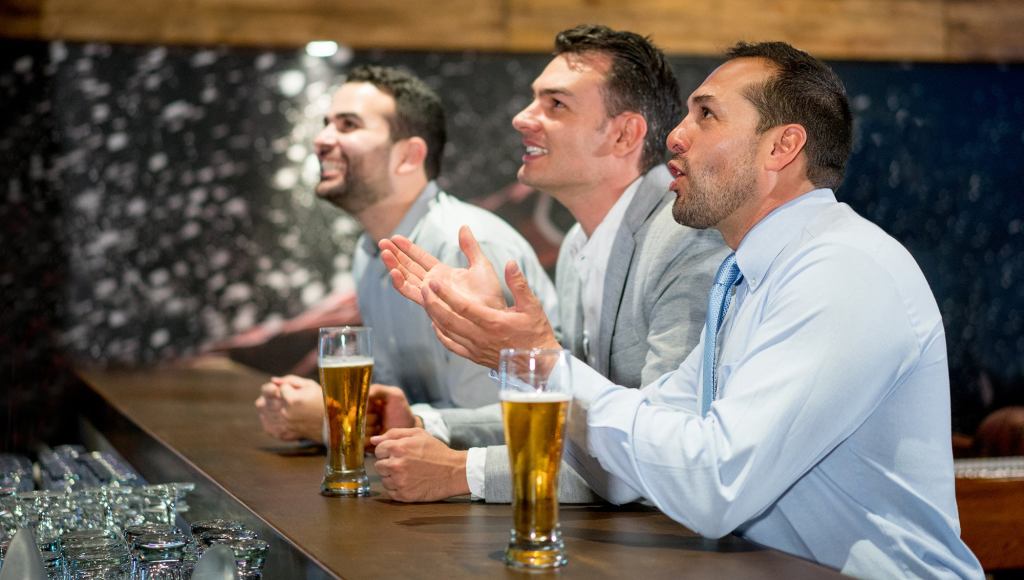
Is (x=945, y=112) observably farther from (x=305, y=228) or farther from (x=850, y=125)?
(x=850, y=125)

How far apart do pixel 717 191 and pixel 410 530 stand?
0.69 meters

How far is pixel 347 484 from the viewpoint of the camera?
1.72 metres

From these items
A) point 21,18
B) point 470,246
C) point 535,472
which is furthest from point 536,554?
point 21,18

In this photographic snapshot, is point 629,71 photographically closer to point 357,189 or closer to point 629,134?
point 629,134

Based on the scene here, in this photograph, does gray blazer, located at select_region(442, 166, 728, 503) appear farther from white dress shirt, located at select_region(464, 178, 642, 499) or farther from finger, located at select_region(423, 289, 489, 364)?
finger, located at select_region(423, 289, 489, 364)

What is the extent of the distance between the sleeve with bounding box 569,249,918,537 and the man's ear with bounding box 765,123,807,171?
0.89ft

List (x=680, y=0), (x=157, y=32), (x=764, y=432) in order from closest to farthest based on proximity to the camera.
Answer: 1. (x=764, y=432)
2. (x=157, y=32)
3. (x=680, y=0)

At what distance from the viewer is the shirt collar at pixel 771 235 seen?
1.70 m

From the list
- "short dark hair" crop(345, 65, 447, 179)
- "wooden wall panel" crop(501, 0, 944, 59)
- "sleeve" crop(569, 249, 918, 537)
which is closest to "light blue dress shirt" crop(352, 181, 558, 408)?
"short dark hair" crop(345, 65, 447, 179)

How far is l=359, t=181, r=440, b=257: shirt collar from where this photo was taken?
3.02 m

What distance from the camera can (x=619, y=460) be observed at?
1.48m

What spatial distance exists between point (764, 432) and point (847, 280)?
23 centimetres

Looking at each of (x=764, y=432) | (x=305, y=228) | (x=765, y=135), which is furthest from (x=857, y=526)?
(x=305, y=228)

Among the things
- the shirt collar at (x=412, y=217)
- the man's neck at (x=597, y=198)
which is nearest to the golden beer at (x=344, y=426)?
the man's neck at (x=597, y=198)
